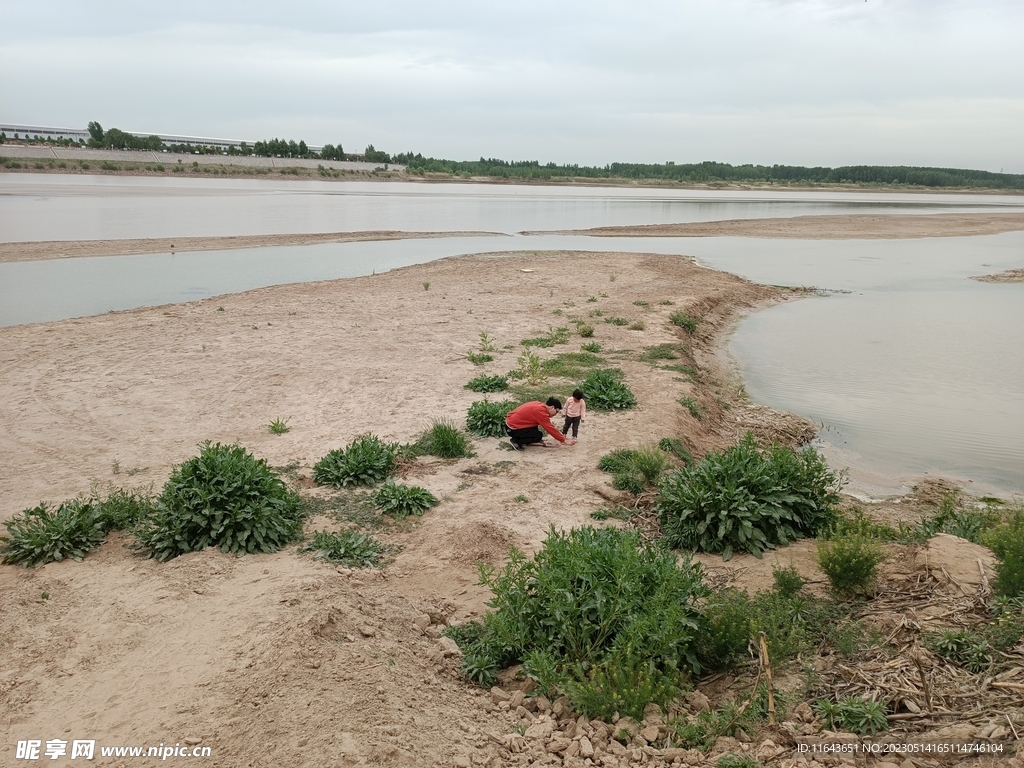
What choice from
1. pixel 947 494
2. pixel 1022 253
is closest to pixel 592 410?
pixel 947 494

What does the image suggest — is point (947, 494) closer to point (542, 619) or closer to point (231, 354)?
point (542, 619)

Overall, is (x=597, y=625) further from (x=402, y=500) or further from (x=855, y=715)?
(x=402, y=500)

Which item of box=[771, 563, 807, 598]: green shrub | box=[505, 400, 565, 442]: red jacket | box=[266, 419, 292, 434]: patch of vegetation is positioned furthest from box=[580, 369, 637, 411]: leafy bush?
box=[771, 563, 807, 598]: green shrub

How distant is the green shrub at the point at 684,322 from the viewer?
16.5 metres

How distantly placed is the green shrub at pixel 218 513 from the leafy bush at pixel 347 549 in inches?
11.6

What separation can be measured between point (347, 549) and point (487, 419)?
349 centimetres

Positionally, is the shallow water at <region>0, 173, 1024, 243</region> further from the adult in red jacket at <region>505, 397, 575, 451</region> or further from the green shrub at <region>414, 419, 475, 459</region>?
the adult in red jacket at <region>505, 397, 575, 451</region>

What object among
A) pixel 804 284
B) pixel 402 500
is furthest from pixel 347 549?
pixel 804 284

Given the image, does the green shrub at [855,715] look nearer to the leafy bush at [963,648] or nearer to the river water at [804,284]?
the leafy bush at [963,648]

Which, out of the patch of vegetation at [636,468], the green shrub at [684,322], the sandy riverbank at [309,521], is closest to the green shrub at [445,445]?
the sandy riverbank at [309,521]

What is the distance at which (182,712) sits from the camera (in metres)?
3.99

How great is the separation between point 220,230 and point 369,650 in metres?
33.5

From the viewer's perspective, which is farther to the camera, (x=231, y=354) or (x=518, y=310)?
(x=518, y=310)

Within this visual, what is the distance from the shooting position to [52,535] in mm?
6086
